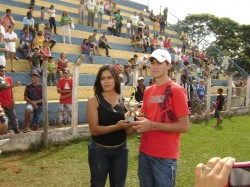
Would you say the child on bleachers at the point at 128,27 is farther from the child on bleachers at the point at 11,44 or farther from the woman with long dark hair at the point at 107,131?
the woman with long dark hair at the point at 107,131

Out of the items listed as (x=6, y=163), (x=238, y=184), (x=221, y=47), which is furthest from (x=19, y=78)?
(x=221, y=47)

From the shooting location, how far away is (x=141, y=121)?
2.86 metres

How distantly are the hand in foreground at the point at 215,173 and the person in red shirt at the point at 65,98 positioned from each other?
745cm

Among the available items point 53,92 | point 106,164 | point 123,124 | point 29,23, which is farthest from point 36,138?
point 29,23

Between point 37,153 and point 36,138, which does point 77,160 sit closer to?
point 37,153

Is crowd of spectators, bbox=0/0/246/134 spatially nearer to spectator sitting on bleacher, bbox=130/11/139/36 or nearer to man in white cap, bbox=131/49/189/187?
spectator sitting on bleacher, bbox=130/11/139/36

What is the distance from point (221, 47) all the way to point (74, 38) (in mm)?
26045

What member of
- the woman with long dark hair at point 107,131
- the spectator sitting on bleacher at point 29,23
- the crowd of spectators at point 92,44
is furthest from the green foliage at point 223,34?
the woman with long dark hair at point 107,131

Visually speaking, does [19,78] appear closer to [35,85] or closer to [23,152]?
[35,85]

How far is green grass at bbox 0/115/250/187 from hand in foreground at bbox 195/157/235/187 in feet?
14.4

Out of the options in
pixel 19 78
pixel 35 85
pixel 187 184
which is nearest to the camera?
pixel 187 184

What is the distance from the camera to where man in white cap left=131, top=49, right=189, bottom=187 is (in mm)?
2896

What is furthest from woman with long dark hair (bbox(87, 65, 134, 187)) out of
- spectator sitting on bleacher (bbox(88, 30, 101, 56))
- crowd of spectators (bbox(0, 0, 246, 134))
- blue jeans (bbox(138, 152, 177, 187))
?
spectator sitting on bleacher (bbox(88, 30, 101, 56))

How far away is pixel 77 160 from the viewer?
655cm
